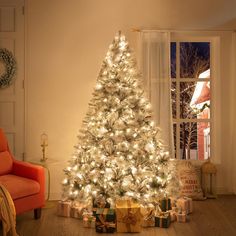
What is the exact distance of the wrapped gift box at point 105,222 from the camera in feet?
12.7

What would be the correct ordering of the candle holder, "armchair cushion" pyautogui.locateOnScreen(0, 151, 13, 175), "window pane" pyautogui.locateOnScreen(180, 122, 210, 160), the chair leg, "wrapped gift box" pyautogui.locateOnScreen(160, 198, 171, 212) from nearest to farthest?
1. "wrapped gift box" pyautogui.locateOnScreen(160, 198, 171, 212)
2. the chair leg
3. "armchair cushion" pyautogui.locateOnScreen(0, 151, 13, 175)
4. the candle holder
5. "window pane" pyautogui.locateOnScreen(180, 122, 210, 160)

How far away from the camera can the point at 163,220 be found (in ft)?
13.1

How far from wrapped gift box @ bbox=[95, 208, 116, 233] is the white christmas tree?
28 centimetres

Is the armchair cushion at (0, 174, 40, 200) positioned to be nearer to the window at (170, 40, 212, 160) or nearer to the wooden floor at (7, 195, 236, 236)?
the wooden floor at (7, 195, 236, 236)

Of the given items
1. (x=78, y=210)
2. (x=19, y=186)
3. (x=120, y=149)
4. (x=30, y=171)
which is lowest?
(x=78, y=210)

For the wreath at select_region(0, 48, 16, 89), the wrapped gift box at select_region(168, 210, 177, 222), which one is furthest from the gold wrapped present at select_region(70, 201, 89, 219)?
the wreath at select_region(0, 48, 16, 89)

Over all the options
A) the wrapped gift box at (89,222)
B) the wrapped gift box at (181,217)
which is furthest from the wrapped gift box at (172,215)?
the wrapped gift box at (89,222)

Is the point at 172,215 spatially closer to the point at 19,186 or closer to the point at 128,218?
the point at 128,218

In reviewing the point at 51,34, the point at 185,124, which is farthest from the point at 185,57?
the point at 51,34

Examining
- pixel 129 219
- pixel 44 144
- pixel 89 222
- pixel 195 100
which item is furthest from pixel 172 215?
pixel 195 100

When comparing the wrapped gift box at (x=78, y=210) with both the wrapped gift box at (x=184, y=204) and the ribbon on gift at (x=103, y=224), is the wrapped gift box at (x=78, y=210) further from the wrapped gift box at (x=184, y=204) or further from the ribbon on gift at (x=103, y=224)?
the wrapped gift box at (x=184, y=204)

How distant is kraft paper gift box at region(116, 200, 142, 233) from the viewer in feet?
12.7

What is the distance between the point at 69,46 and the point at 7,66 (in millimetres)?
789

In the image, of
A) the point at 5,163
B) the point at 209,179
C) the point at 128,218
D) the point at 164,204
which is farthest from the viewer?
the point at 209,179
